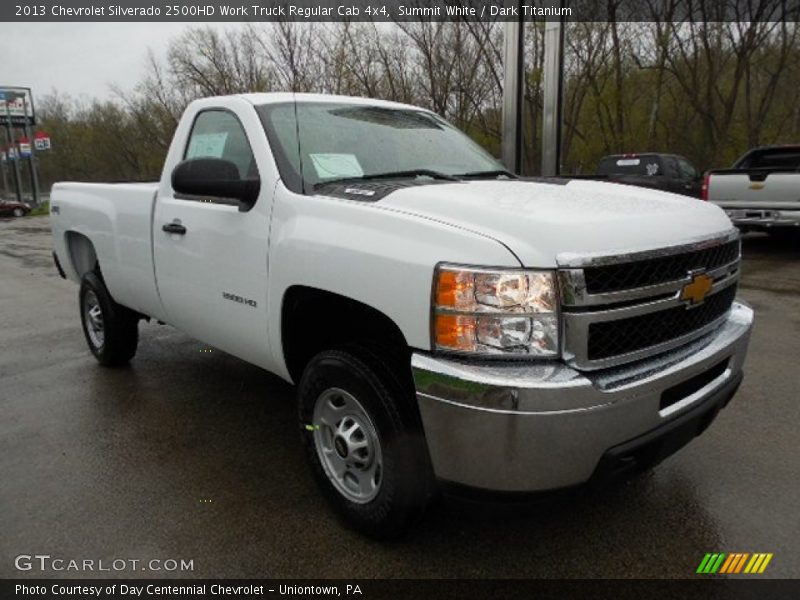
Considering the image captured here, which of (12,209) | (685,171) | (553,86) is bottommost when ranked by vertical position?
(12,209)

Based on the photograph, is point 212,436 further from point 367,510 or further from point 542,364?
point 542,364

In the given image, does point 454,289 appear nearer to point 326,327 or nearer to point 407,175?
point 326,327

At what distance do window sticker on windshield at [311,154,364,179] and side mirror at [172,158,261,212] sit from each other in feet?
1.00

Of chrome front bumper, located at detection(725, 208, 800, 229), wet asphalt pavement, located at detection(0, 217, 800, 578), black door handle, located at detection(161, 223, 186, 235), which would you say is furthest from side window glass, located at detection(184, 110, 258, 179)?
chrome front bumper, located at detection(725, 208, 800, 229)

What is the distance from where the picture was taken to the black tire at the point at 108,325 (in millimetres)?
4762

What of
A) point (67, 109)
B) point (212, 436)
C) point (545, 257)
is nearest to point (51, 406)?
point (212, 436)

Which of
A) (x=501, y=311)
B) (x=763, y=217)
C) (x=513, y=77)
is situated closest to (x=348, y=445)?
(x=501, y=311)

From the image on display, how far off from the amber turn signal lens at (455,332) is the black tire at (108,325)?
11.6 feet

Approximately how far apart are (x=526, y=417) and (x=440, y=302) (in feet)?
1.53

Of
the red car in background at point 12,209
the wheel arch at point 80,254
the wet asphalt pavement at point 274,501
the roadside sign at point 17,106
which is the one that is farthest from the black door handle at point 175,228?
the roadside sign at point 17,106

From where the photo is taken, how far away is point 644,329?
87.9 inches

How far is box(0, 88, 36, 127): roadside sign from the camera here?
144 feet

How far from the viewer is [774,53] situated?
2253 cm

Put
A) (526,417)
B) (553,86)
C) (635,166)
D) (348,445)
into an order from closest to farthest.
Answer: (526,417), (348,445), (553,86), (635,166)
